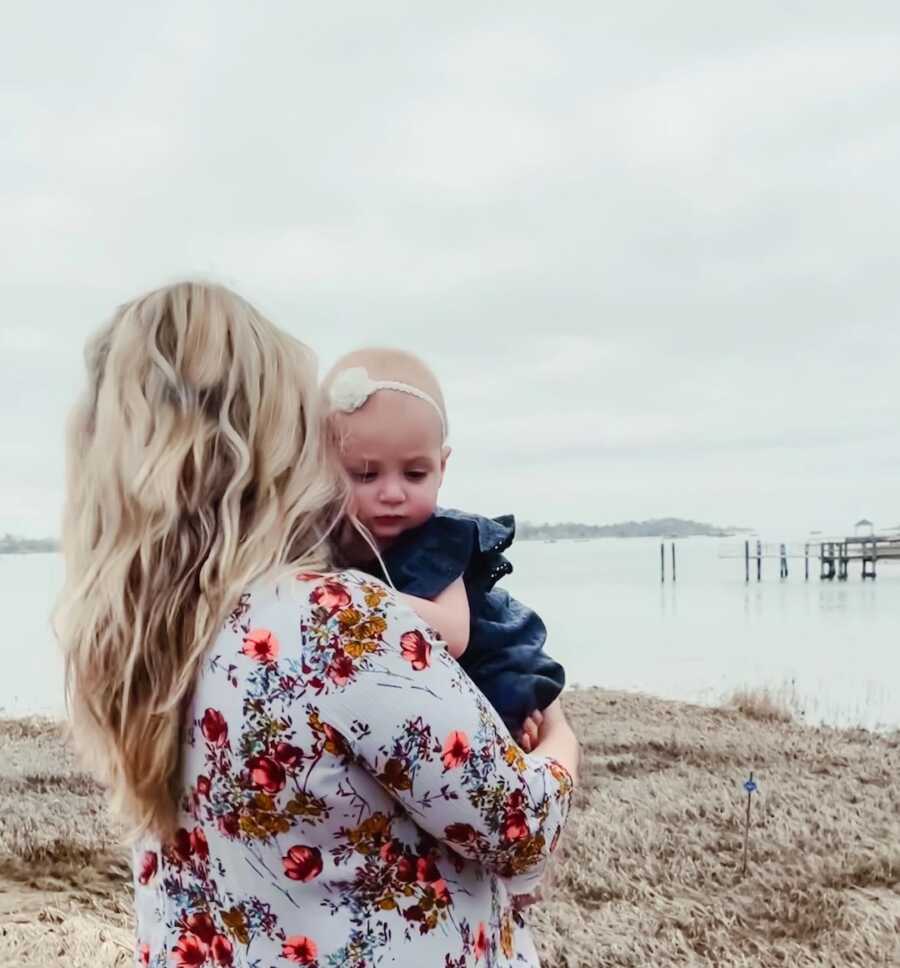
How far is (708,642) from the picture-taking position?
22484 mm

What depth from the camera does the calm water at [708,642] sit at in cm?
1166

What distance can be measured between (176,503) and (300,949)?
551 millimetres

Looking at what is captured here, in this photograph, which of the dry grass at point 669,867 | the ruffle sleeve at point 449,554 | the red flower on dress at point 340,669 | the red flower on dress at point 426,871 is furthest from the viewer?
the dry grass at point 669,867

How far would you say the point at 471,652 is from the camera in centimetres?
171

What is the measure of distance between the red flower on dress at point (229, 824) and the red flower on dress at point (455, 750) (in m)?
0.27

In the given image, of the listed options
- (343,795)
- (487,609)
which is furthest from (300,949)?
(487,609)

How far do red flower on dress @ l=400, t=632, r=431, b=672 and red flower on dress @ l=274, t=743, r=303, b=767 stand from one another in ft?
0.53

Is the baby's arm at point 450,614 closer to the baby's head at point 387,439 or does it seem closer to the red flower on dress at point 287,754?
the baby's head at point 387,439

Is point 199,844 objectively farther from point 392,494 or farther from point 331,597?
point 392,494

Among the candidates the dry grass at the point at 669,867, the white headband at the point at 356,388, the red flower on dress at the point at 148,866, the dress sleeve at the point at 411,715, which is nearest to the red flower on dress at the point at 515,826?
the dress sleeve at the point at 411,715

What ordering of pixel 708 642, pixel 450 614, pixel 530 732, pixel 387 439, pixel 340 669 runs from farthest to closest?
1. pixel 708 642
2. pixel 387 439
3. pixel 530 732
4. pixel 450 614
5. pixel 340 669

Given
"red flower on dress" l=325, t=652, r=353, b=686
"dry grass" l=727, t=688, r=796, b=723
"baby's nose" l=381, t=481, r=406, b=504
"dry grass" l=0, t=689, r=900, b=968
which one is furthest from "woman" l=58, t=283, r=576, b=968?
"dry grass" l=727, t=688, r=796, b=723

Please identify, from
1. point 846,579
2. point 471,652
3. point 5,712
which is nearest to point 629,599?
point 846,579

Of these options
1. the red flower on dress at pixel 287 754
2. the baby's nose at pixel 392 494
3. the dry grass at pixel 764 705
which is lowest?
the dry grass at pixel 764 705
